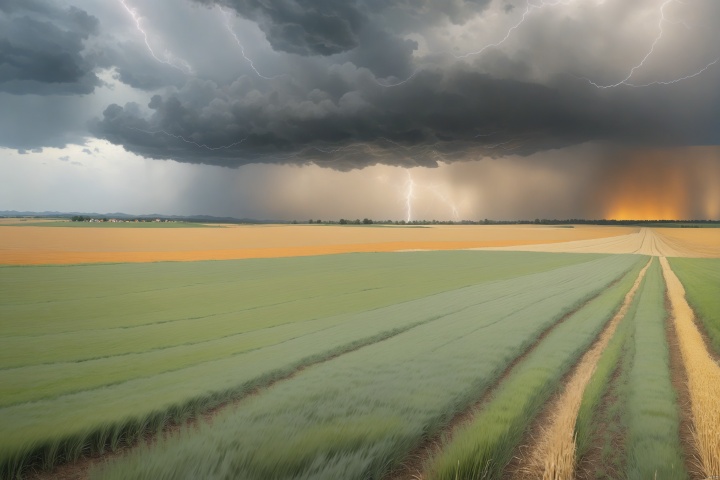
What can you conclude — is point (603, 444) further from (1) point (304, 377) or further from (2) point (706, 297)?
(2) point (706, 297)

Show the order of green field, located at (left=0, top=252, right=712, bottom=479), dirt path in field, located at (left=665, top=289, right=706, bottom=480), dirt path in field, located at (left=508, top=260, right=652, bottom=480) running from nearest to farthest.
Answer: dirt path in field, located at (left=508, top=260, right=652, bottom=480) → dirt path in field, located at (left=665, top=289, right=706, bottom=480) → green field, located at (left=0, top=252, right=712, bottom=479)

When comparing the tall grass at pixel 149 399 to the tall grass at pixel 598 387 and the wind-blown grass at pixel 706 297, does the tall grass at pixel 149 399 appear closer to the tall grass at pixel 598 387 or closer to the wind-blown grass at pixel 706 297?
the tall grass at pixel 598 387

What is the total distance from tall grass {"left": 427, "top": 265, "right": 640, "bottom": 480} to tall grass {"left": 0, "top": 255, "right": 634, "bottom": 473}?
4249mm

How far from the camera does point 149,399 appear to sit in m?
7.91

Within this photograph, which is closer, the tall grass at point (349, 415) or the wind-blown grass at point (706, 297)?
the tall grass at point (349, 415)

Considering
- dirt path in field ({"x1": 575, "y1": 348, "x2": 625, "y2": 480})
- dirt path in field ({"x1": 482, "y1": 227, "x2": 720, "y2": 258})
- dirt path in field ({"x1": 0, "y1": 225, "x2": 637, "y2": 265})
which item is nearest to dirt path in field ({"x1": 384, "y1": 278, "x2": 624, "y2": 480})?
dirt path in field ({"x1": 575, "y1": 348, "x2": 625, "y2": 480})

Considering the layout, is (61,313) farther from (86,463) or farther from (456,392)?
(456,392)

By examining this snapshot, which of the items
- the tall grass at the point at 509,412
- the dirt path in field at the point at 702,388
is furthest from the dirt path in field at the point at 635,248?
the tall grass at the point at 509,412

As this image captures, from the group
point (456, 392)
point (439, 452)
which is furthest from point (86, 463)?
point (456, 392)

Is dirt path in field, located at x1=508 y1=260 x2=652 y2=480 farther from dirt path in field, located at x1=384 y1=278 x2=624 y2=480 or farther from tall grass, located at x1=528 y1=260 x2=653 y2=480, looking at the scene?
dirt path in field, located at x1=384 y1=278 x2=624 y2=480

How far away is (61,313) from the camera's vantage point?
16297 mm

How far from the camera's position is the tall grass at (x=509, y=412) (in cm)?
580

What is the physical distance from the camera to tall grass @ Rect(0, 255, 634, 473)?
629 centimetres

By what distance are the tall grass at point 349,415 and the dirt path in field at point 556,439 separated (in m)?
1.35
